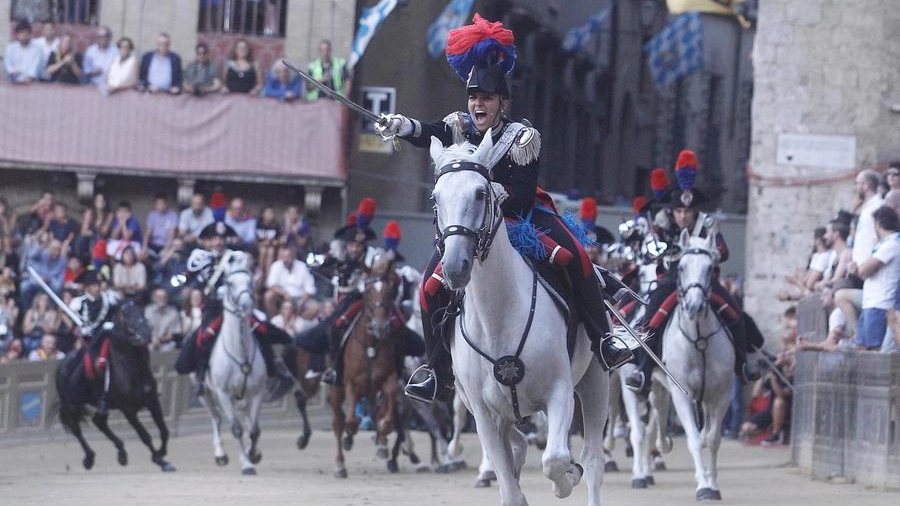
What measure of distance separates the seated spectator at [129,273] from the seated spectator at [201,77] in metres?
4.08

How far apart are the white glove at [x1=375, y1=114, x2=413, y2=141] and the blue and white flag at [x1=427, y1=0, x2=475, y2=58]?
2266 centimetres

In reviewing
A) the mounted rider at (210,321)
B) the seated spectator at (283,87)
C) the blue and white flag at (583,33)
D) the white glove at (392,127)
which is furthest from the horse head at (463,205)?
the blue and white flag at (583,33)

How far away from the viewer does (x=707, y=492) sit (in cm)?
1717

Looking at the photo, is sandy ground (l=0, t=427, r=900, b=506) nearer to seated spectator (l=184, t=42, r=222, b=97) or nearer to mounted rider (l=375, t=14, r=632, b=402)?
mounted rider (l=375, t=14, r=632, b=402)

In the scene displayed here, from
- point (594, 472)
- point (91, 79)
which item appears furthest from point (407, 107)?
point (594, 472)

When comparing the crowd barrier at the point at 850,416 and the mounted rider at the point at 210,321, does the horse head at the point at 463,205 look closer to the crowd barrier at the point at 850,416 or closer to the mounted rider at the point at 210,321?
the crowd barrier at the point at 850,416

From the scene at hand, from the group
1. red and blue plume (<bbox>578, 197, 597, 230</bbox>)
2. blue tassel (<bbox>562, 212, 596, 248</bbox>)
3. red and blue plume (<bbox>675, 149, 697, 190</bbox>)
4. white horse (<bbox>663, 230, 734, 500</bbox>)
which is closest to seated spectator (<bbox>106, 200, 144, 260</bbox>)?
red and blue plume (<bbox>578, 197, 597, 230</bbox>)

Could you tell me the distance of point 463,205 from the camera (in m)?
10.8

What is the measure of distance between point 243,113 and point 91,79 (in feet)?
8.25

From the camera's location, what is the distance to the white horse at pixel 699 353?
17.4m

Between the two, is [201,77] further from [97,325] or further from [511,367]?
[511,367]

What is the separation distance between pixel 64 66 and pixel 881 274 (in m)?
17.6

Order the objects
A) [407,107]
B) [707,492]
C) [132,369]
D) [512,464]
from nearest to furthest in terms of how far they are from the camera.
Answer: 1. [512,464]
2. [707,492]
3. [132,369]
4. [407,107]

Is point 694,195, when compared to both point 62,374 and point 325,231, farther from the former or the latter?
point 325,231
